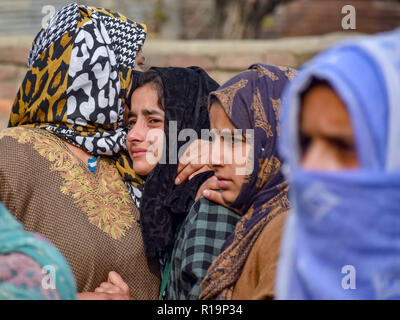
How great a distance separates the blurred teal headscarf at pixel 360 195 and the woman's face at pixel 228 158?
3.18 feet

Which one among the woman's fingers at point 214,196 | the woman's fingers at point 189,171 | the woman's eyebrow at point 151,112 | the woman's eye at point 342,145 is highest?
the woman's eyebrow at point 151,112

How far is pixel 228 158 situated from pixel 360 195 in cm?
112

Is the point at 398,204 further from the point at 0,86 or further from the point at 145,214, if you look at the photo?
the point at 0,86

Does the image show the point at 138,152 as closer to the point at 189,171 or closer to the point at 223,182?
the point at 189,171

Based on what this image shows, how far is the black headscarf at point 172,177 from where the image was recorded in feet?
8.55

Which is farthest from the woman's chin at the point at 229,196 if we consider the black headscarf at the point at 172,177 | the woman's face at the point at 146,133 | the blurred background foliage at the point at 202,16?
the blurred background foliage at the point at 202,16

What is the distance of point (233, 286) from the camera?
7.09ft

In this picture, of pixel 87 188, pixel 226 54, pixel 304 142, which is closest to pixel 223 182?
pixel 87 188

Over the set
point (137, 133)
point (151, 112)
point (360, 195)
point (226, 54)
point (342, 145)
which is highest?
point (226, 54)

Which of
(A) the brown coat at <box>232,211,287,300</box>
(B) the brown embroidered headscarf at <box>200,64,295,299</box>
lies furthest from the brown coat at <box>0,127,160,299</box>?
(A) the brown coat at <box>232,211,287,300</box>

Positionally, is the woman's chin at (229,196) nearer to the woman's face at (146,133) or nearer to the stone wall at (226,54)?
the woman's face at (146,133)

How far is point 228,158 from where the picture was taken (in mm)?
2299

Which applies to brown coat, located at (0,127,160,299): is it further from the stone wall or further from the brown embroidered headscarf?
the stone wall

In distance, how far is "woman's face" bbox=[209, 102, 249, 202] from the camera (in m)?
2.28
